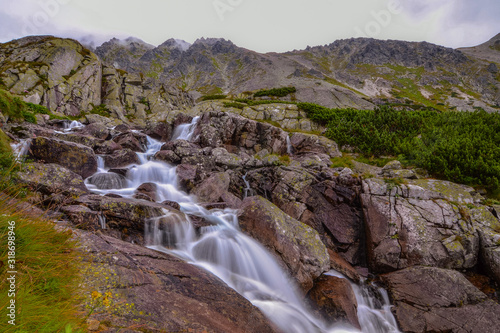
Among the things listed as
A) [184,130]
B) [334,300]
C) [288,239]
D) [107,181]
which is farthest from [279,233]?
[184,130]

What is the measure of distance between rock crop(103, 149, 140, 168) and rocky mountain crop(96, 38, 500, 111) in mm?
75315

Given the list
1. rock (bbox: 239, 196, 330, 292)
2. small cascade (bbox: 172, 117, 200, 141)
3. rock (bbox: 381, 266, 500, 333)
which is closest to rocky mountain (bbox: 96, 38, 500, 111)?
small cascade (bbox: 172, 117, 200, 141)

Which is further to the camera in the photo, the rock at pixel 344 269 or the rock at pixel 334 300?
the rock at pixel 344 269

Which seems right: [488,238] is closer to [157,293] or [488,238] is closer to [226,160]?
[157,293]

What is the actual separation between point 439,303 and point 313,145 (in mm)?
16491

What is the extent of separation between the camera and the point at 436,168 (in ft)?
44.7

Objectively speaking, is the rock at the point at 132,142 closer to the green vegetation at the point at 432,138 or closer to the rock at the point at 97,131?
the rock at the point at 97,131

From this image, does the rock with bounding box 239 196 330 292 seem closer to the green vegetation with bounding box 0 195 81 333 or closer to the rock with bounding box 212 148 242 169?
the green vegetation with bounding box 0 195 81 333

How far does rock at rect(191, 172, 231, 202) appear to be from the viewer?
13.4 meters

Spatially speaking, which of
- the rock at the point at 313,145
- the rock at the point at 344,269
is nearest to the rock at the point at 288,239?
the rock at the point at 344,269

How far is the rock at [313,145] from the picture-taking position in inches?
861

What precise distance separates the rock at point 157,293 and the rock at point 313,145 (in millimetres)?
18320

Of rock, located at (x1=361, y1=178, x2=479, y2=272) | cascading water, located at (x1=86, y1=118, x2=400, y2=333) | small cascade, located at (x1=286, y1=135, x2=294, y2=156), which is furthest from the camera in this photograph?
small cascade, located at (x1=286, y1=135, x2=294, y2=156)

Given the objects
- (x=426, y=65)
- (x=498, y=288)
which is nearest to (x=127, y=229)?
(x=498, y=288)
